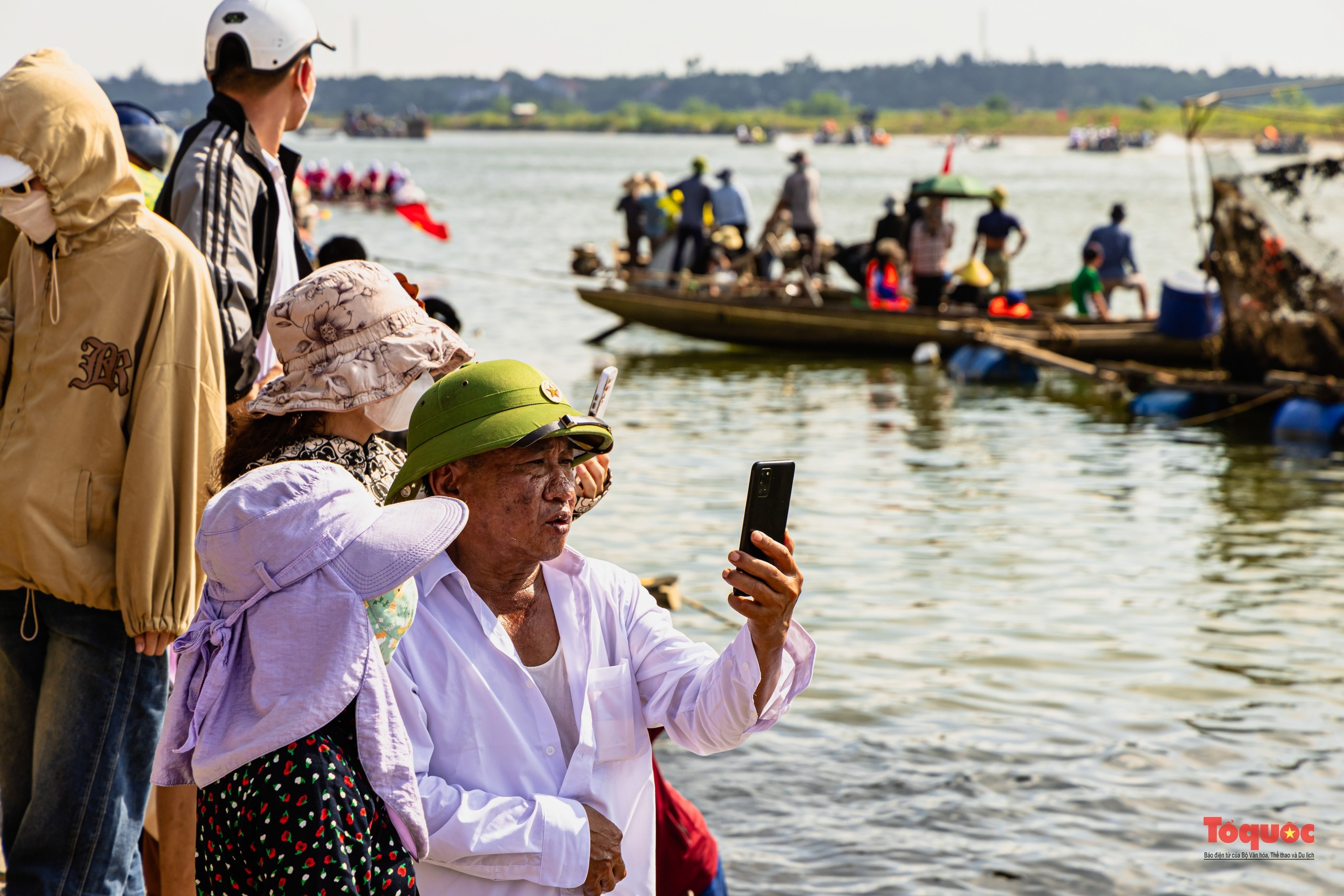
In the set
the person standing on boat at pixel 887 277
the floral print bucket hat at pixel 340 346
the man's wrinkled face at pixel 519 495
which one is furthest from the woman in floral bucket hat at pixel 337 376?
the person standing on boat at pixel 887 277

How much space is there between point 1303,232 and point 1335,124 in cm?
104

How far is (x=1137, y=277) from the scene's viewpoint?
834 inches

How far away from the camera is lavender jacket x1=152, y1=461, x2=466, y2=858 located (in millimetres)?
1961

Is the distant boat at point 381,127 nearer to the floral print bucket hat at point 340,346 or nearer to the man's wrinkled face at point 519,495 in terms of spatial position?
the floral print bucket hat at point 340,346

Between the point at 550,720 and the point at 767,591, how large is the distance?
443mm

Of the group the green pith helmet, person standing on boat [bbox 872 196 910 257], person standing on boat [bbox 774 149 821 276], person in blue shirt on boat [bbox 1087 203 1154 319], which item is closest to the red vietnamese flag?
the green pith helmet

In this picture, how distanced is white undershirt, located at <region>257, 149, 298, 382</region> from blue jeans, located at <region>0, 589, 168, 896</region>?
2.71ft

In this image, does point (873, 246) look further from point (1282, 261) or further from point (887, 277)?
point (1282, 261)

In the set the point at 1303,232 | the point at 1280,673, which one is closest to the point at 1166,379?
the point at 1303,232

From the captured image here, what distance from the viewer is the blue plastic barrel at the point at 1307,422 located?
1395 centimetres

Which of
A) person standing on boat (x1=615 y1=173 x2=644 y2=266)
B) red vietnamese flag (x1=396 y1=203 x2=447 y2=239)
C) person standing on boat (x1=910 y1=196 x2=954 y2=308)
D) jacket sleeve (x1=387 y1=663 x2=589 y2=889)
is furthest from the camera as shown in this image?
person standing on boat (x1=615 y1=173 x2=644 y2=266)

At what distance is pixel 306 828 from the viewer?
191 centimetres

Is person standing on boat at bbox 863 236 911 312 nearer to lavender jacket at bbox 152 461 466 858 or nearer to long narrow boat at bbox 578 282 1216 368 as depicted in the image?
long narrow boat at bbox 578 282 1216 368

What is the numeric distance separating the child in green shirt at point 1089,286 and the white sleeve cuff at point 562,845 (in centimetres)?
1829
